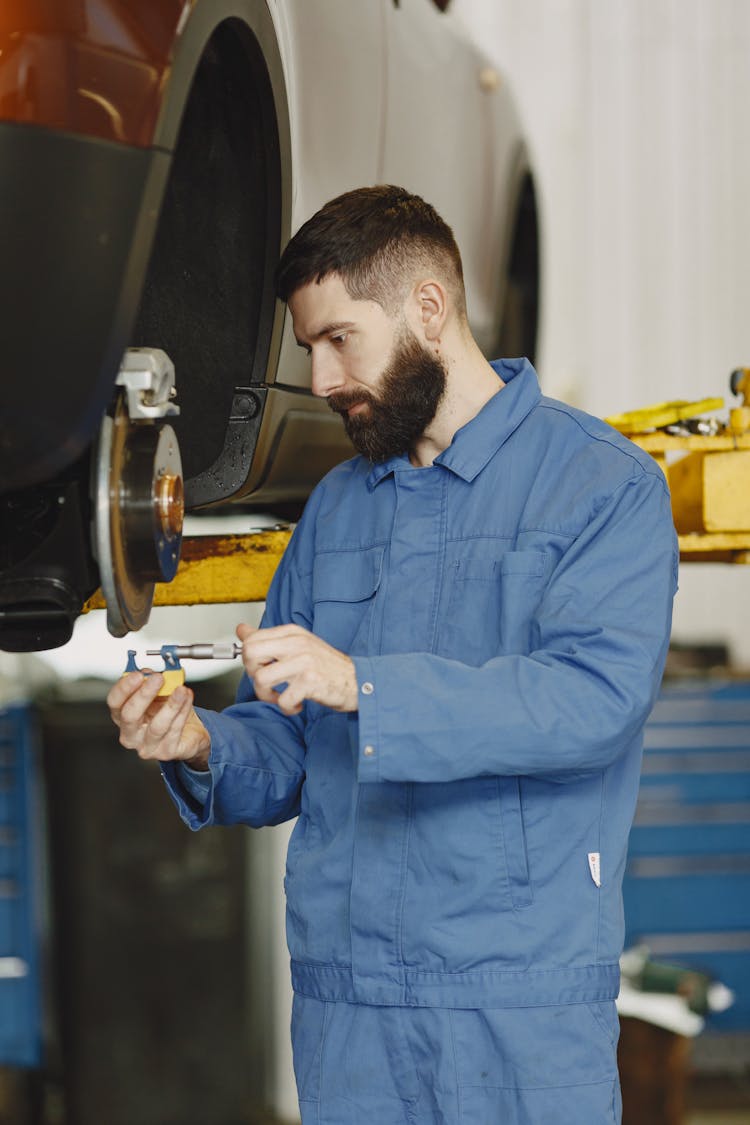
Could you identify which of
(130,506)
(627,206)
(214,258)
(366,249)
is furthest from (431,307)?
(627,206)

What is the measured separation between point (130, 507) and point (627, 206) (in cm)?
383

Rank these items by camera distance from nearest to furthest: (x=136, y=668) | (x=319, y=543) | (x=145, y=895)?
1. (x=136, y=668)
2. (x=319, y=543)
3. (x=145, y=895)

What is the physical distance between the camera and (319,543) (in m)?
1.69

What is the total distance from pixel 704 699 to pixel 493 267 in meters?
1.73

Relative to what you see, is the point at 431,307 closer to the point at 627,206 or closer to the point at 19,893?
the point at 19,893

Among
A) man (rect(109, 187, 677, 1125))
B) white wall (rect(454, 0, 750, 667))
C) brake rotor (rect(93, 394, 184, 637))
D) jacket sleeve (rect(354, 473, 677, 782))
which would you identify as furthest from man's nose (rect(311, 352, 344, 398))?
white wall (rect(454, 0, 750, 667))

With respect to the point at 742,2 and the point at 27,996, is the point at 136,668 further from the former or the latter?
the point at 742,2

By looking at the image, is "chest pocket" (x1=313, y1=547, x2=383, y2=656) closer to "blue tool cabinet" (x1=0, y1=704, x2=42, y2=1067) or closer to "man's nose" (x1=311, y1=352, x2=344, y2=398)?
"man's nose" (x1=311, y1=352, x2=344, y2=398)

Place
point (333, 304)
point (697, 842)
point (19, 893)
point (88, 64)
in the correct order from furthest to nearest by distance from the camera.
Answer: point (697, 842) → point (19, 893) → point (333, 304) → point (88, 64)

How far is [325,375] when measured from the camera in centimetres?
158

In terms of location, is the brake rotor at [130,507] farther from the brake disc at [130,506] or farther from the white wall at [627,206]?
the white wall at [627,206]

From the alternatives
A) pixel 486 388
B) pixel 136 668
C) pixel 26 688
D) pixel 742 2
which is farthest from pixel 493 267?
pixel 742 2

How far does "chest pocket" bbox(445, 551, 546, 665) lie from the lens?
1.45 m

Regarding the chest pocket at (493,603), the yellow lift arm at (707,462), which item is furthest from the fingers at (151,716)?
the yellow lift arm at (707,462)
